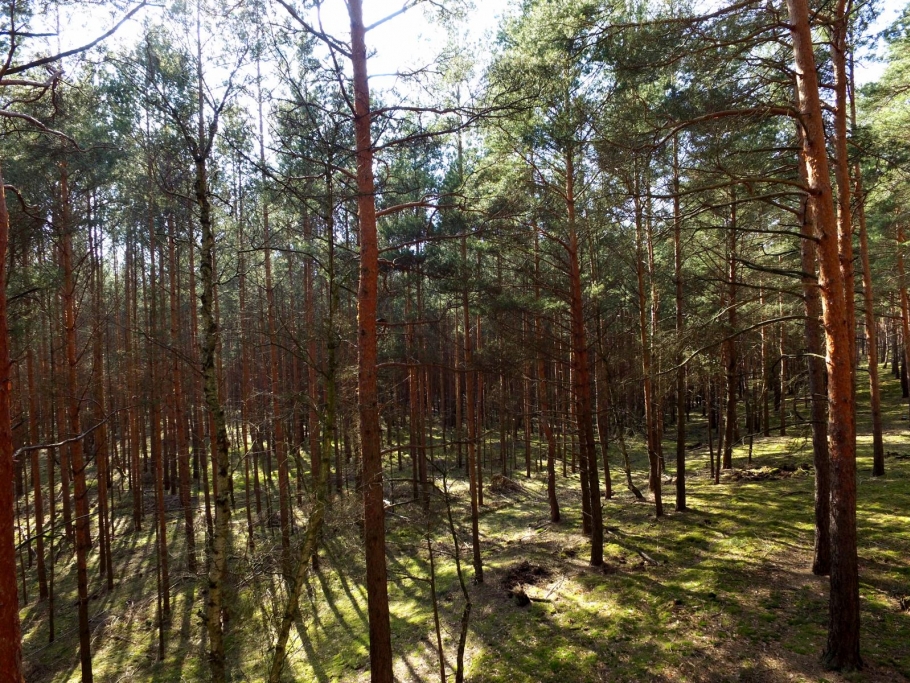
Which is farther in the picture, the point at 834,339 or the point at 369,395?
the point at 369,395

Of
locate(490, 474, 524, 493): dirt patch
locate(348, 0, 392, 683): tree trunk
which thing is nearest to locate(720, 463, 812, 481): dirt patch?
locate(490, 474, 524, 493): dirt patch

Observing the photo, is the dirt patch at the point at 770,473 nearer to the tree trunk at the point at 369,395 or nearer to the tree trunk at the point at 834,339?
the tree trunk at the point at 834,339

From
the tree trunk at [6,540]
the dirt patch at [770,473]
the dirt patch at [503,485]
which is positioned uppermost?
the tree trunk at [6,540]

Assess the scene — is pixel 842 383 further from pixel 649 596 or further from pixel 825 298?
pixel 649 596

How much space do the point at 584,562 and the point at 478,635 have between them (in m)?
3.24

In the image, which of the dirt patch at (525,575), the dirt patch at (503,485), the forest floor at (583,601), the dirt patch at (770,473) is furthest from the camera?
the dirt patch at (503,485)

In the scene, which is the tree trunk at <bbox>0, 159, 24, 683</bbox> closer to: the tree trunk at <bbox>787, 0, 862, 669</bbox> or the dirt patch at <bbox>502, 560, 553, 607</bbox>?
the tree trunk at <bbox>787, 0, 862, 669</bbox>

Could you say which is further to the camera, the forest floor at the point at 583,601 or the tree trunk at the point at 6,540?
the forest floor at the point at 583,601

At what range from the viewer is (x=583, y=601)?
31.7 feet

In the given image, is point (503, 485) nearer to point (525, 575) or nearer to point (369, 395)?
point (525, 575)

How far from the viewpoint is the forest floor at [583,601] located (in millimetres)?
7121

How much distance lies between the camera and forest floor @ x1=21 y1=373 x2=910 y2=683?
Result: 7.12 m

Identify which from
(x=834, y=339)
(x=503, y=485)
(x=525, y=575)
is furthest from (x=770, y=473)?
(x=834, y=339)

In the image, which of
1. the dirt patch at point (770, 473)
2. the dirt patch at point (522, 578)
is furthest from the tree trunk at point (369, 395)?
the dirt patch at point (770, 473)
